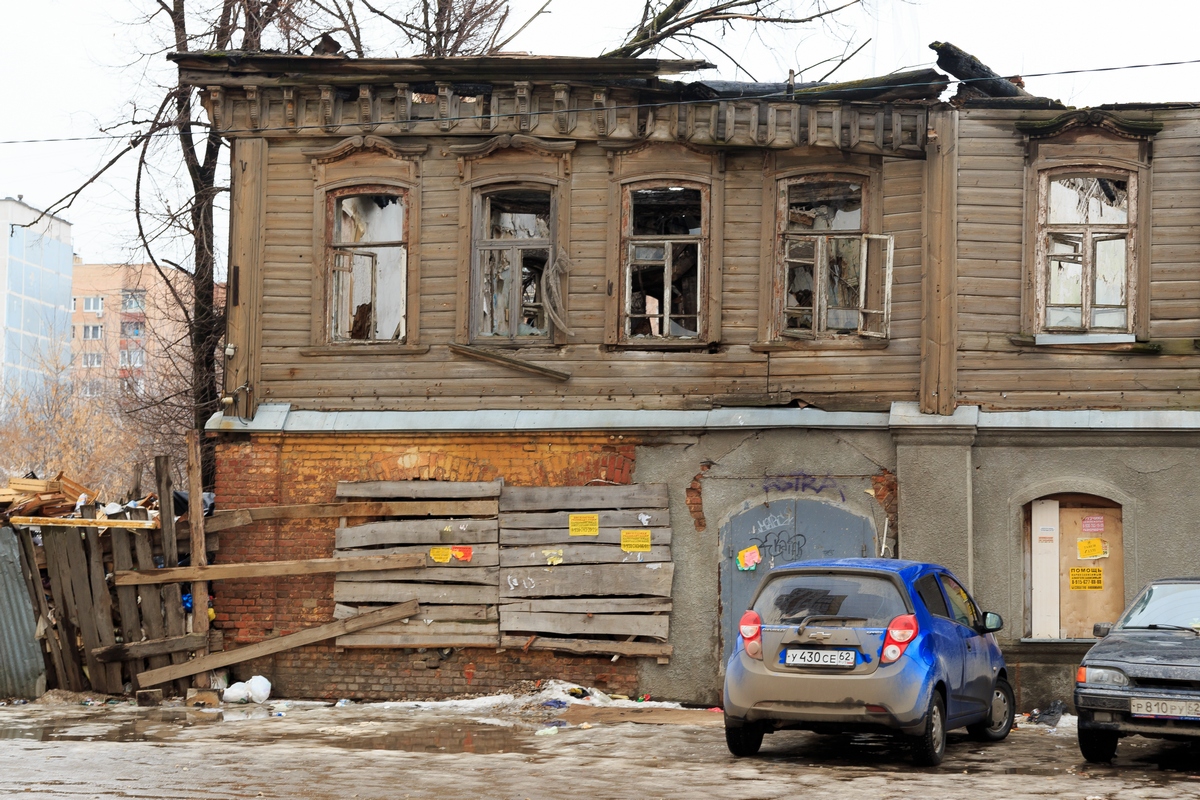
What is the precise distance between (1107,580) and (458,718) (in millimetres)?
6971

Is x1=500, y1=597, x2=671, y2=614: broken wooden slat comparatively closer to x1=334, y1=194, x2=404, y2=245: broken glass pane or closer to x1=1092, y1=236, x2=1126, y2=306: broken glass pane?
x1=334, y1=194, x2=404, y2=245: broken glass pane

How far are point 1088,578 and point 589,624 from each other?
17.6 ft

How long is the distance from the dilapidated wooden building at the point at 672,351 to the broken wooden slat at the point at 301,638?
8.4 inches

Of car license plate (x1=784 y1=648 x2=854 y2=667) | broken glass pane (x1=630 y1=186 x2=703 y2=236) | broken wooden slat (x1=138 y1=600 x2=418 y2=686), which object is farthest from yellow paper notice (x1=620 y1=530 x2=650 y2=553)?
car license plate (x1=784 y1=648 x2=854 y2=667)

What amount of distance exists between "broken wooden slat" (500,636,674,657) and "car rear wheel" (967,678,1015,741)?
390cm

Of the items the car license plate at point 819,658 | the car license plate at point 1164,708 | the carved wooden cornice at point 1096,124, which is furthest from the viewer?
the carved wooden cornice at point 1096,124

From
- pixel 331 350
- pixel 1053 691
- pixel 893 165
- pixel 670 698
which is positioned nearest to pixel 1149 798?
pixel 1053 691

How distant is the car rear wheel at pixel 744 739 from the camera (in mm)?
9695

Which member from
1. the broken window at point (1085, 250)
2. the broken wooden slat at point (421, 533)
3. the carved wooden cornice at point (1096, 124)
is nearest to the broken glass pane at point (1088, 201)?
the broken window at point (1085, 250)

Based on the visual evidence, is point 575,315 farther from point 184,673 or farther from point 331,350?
point 184,673

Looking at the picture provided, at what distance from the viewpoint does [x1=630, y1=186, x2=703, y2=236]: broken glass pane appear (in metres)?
14.7

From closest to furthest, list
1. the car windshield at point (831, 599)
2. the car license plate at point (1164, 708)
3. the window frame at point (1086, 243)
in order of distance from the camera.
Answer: the car license plate at point (1164, 708) < the car windshield at point (831, 599) < the window frame at point (1086, 243)

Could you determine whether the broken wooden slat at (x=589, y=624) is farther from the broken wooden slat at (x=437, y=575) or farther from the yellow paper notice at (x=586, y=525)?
the yellow paper notice at (x=586, y=525)

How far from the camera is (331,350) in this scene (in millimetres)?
14930
